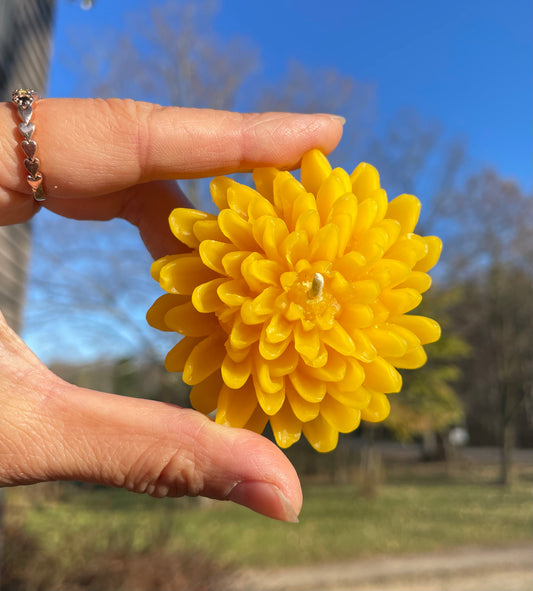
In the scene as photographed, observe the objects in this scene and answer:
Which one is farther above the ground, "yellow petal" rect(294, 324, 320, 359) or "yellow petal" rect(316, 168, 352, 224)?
"yellow petal" rect(316, 168, 352, 224)

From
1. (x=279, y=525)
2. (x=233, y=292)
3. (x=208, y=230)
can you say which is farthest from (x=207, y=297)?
(x=279, y=525)

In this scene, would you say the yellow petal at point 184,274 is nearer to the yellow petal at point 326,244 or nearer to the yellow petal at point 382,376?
the yellow petal at point 326,244

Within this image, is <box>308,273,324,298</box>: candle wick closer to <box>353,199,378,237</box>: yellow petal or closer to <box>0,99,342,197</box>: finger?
<box>353,199,378,237</box>: yellow petal

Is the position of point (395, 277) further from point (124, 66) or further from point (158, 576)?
point (124, 66)

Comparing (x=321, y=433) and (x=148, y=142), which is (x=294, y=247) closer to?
(x=321, y=433)

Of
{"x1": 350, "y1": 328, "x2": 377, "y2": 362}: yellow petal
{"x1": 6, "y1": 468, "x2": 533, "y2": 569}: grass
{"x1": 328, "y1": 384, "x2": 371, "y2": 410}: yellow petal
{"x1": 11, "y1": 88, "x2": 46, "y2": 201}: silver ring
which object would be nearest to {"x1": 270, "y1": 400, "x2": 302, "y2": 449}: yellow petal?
{"x1": 328, "y1": 384, "x2": 371, "y2": 410}: yellow petal

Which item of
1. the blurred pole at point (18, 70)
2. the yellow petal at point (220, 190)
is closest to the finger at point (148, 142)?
the yellow petal at point (220, 190)
